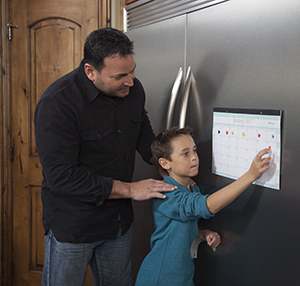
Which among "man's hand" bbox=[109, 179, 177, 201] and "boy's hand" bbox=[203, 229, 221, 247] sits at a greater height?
"man's hand" bbox=[109, 179, 177, 201]

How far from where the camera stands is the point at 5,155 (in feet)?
6.72

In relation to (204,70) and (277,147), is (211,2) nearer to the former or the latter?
(204,70)

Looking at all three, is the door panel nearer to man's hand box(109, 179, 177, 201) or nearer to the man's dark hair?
the man's dark hair

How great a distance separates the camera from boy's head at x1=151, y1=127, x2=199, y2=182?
116cm

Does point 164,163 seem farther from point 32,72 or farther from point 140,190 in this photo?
point 32,72

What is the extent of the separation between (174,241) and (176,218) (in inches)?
3.2

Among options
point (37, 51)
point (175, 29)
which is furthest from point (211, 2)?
point (37, 51)

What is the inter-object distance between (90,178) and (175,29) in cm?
63

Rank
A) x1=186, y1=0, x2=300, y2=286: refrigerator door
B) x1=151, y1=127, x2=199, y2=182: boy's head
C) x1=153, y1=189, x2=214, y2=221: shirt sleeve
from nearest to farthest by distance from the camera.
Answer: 1. x1=186, y1=0, x2=300, y2=286: refrigerator door
2. x1=153, y1=189, x2=214, y2=221: shirt sleeve
3. x1=151, y1=127, x2=199, y2=182: boy's head

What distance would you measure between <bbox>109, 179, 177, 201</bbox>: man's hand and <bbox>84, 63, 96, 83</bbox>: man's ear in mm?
363

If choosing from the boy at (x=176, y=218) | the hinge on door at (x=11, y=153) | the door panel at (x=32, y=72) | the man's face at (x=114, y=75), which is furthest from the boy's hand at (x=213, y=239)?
the hinge on door at (x=11, y=153)

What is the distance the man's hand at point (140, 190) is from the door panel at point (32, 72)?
3.49 feet

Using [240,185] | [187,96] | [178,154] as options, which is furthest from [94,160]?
[240,185]

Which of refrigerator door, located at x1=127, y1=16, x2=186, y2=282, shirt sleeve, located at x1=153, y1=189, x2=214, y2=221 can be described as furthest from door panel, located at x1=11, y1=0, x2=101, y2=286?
shirt sleeve, located at x1=153, y1=189, x2=214, y2=221
